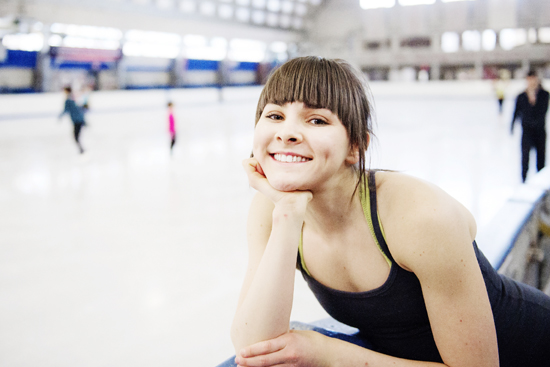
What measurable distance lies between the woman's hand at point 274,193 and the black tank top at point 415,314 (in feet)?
0.59

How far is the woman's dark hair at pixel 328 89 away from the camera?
1009 mm

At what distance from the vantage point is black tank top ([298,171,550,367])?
3.50 feet

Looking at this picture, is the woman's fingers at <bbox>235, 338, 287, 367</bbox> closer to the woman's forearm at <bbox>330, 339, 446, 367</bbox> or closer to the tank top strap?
the woman's forearm at <bbox>330, 339, 446, 367</bbox>

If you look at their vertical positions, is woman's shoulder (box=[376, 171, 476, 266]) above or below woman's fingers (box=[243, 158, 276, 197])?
below

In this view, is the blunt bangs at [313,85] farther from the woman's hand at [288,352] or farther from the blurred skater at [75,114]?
the blurred skater at [75,114]

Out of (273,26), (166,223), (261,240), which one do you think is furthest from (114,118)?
(273,26)

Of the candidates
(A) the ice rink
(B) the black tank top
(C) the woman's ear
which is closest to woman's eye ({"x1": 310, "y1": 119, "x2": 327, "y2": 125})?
(C) the woman's ear

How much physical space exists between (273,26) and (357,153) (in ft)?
124

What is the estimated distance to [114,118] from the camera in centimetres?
1694

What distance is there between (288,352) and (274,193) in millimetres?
378

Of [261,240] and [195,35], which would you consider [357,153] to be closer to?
[261,240]

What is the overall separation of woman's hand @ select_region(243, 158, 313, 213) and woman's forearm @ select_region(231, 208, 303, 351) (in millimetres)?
24

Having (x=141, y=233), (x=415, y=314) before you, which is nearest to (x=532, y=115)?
(x=141, y=233)

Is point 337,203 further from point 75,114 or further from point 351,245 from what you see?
point 75,114
